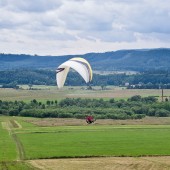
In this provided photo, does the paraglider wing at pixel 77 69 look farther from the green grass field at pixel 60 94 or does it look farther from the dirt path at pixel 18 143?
the green grass field at pixel 60 94

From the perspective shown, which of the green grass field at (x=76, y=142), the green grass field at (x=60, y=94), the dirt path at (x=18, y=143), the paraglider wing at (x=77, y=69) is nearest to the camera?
the dirt path at (x=18, y=143)

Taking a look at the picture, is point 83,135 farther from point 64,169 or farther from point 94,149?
point 64,169

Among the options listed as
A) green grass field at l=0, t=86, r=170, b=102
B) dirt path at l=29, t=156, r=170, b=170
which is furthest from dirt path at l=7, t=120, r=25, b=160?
green grass field at l=0, t=86, r=170, b=102

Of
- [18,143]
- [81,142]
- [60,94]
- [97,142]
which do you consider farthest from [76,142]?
[60,94]

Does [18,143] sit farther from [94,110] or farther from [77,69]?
[94,110]

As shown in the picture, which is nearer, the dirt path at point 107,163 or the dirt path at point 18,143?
the dirt path at point 107,163

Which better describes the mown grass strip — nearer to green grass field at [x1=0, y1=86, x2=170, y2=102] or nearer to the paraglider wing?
the paraglider wing

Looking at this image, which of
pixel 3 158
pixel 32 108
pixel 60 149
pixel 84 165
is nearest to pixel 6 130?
pixel 60 149

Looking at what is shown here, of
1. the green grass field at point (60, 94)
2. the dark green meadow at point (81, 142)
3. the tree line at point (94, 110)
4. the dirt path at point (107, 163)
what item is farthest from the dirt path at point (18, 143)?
the green grass field at point (60, 94)

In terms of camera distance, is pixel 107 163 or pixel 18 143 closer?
pixel 107 163
